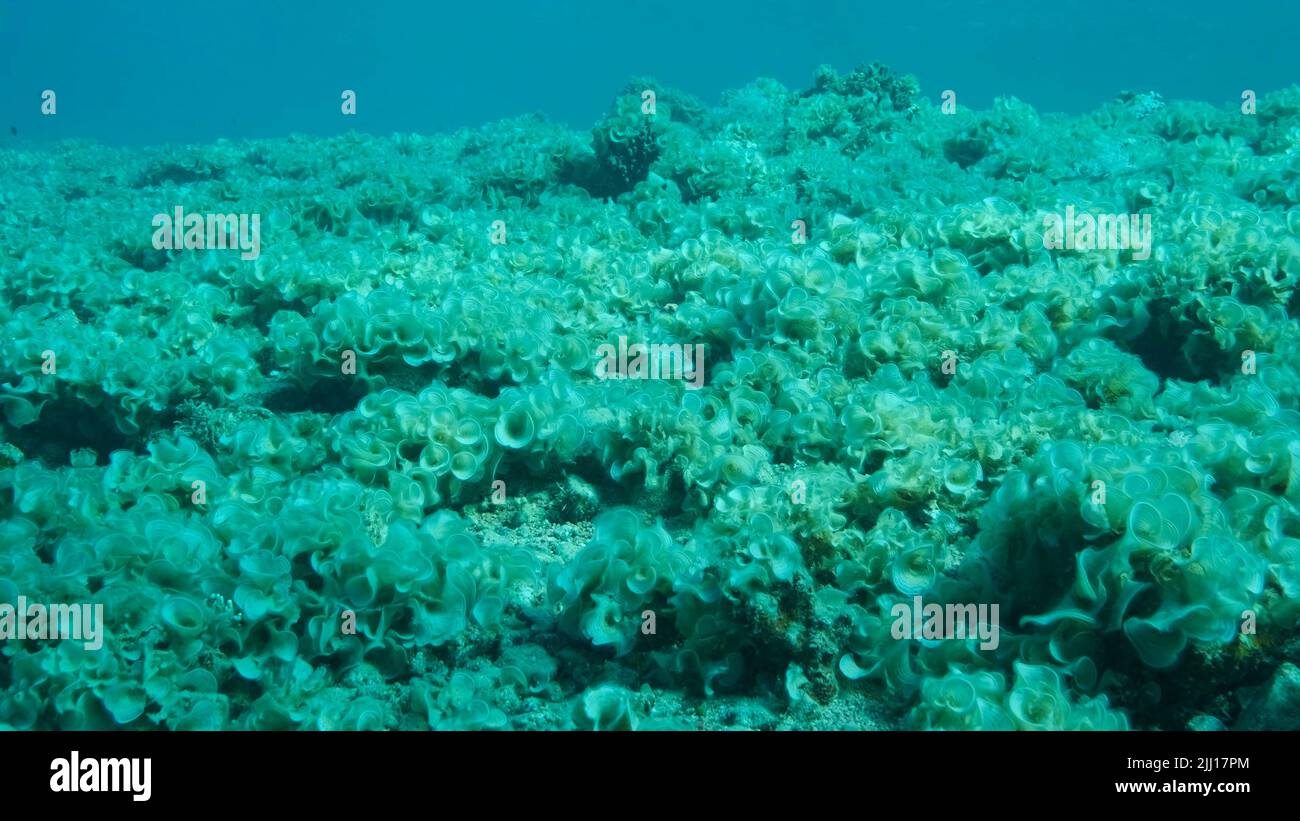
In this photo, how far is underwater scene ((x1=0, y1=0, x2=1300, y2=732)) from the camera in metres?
3.29

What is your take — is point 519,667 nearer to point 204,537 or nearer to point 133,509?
point 204,537

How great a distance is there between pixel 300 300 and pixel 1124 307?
23.8ft

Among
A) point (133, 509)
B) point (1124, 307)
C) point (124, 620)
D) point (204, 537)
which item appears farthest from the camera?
point (1124, 307)

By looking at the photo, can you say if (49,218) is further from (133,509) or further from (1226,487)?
(1226,487)

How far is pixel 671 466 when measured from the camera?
4.85 meters

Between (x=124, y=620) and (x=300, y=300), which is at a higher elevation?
(x=300, y=300)

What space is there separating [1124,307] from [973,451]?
2.49m

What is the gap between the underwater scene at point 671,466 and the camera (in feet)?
10.8
